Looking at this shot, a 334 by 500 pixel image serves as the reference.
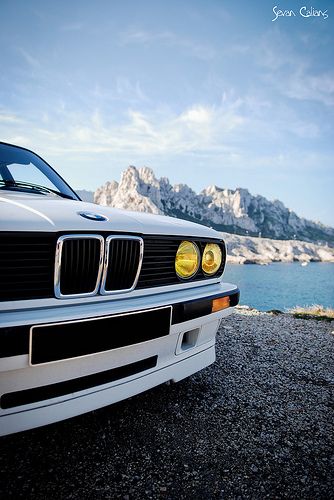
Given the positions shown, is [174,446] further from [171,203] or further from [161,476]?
[171,203]

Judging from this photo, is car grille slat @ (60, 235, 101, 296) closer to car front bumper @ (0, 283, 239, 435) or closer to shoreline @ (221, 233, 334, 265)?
car front bumper @ (0, 283, 239, 435)

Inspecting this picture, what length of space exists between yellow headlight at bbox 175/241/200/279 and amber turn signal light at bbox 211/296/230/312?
27 centimetres

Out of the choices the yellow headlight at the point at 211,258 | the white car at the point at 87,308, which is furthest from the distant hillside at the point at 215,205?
the white car at the point at 87,308

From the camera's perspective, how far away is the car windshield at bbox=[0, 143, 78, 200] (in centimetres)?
248

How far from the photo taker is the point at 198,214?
15850 centimetres

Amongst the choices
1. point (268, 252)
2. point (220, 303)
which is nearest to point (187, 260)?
point (220, 303)

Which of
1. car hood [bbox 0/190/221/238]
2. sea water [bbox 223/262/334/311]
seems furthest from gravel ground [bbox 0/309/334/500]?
sea water [bbox 223/262/334/311]

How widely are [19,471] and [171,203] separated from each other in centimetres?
15402

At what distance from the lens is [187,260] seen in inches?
79.3

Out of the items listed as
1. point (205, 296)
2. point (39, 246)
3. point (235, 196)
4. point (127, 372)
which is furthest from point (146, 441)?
point (235, 196)

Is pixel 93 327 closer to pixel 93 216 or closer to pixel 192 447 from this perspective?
pixel 93 216

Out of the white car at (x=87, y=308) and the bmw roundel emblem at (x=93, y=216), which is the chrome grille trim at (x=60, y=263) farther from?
the bmw roundel emblem at (x=93, y=216)

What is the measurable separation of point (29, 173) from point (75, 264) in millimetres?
1765

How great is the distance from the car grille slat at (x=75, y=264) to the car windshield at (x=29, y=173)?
4.03 ft
